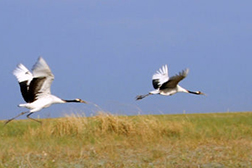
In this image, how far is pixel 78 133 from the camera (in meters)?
13.4

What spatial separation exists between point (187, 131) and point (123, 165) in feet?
20.3

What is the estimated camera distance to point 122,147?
10.1 m

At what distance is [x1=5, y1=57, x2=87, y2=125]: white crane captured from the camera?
36.7 ft

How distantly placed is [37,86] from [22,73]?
1.40 metres

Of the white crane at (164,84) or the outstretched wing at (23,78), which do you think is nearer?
the outstretched wing at (23,78)

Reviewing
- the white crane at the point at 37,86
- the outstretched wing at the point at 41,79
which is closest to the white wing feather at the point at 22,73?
the white crane at the point at 37,86

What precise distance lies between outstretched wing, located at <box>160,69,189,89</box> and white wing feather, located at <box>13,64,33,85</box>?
416 cm

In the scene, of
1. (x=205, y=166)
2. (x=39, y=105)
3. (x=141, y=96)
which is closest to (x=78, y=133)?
(x=39, y=105)

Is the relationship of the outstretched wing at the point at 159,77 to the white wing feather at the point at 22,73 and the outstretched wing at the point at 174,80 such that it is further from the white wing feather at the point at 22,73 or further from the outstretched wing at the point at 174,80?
the white wing feather at the point at 22,73

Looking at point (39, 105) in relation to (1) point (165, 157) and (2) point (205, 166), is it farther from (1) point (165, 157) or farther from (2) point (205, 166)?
(2) point (205, 166)

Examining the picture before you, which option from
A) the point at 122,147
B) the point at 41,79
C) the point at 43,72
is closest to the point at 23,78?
the point at 41,79

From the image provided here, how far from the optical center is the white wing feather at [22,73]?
43.1ft

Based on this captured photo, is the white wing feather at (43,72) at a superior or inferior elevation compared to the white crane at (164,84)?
superior

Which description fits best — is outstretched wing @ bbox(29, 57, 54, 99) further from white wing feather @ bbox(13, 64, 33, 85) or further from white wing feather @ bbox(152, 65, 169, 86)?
white wing feather @ bbox(152, 65, 169, 86)
